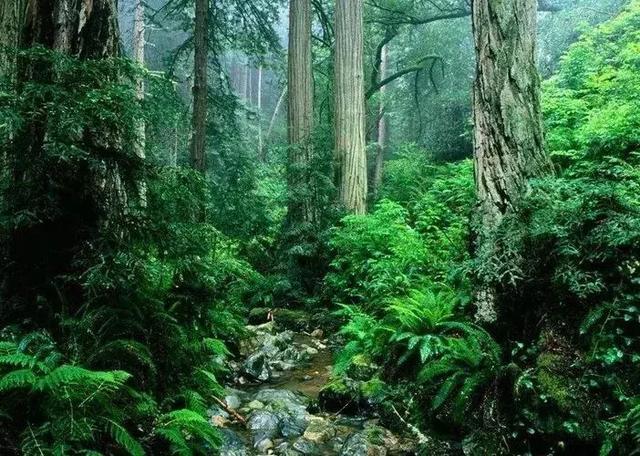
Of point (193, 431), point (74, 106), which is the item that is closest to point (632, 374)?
point (193, 431)

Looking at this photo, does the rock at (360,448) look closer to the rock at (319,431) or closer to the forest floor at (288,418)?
the forest floor at (288,418)

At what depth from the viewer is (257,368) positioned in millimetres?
6609

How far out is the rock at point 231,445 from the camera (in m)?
4.18

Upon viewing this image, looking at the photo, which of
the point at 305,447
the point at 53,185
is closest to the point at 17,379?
the point at 53,185

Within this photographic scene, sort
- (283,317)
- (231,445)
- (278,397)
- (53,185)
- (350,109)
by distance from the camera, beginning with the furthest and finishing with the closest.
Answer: (350,109) → (283,317) → (278,397) → (231,445) → (53,185)

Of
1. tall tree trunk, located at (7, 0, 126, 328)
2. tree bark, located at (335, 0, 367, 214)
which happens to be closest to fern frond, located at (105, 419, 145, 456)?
tall tree trunk, located at (7, 0, 126, 328)

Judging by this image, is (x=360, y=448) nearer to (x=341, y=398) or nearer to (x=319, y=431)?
(x=319, y=431)

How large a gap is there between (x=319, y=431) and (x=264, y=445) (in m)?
0.58

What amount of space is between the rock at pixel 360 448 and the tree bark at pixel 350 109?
7.19m

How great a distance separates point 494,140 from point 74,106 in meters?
4.18

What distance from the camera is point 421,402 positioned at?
470cm

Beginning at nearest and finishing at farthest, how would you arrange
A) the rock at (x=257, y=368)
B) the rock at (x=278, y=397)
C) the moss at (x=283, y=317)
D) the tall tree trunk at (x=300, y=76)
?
the rock at (x=278, y=397) → the rock at (x=257, y=368) → the moss at (x=283, y=317) → the tall tree trunk at (x=300, y=76)

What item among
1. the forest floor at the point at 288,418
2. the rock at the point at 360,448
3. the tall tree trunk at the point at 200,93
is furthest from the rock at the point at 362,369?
the tall tree trunk at the point at 200,93

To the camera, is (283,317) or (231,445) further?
(283,317)
